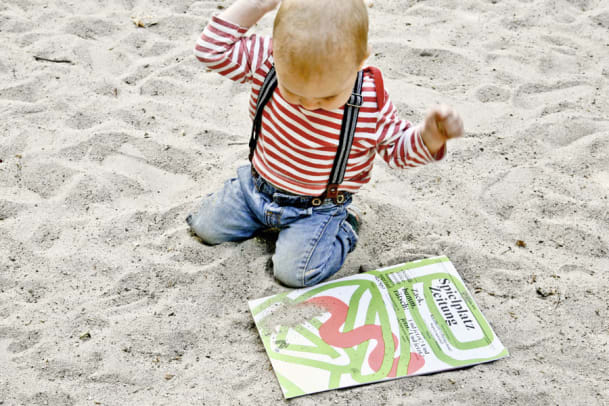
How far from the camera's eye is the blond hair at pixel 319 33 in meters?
1.30

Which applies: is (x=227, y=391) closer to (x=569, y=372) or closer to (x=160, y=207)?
(x=160, y=207)

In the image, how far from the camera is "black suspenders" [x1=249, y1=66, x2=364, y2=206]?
1.56 metres

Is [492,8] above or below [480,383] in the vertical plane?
above

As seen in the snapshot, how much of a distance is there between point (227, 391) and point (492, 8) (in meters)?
2.01

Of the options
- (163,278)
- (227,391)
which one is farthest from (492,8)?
(227,391)

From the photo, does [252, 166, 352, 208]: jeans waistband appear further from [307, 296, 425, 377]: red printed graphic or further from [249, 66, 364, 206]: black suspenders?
[307, 296, 425, 377]: red printed graphic

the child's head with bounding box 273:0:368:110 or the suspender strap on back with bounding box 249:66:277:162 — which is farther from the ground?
the child's head with bounding box 273:0:368:110

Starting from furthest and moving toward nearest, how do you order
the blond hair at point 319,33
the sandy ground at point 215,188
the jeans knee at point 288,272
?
the jeans knee at point 288,272, the sandy ground at point 215,188, the blond hair at point 319,33

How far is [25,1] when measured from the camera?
273 cm

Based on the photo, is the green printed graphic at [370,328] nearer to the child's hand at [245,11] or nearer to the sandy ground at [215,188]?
the sandy ground at [215,188]

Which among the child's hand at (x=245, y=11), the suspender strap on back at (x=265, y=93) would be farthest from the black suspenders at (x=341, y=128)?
the child's hand at (x=245, y=11)

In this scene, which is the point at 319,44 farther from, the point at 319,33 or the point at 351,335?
the point at 351,335

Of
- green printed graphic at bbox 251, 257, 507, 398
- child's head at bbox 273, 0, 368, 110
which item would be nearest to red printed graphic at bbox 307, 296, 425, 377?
green printed graphic at bbox 251, 257, 507, 398

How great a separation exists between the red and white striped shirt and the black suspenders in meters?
0.01
